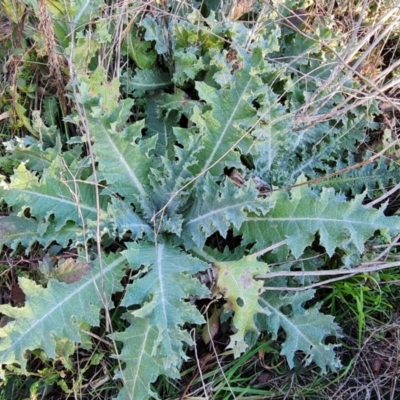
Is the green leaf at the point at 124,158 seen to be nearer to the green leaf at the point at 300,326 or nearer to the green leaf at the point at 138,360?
the green leaf at the point at 138,360

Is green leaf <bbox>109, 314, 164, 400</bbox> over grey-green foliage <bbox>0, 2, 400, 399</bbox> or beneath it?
beneath

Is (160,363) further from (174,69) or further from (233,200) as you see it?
(174,69)

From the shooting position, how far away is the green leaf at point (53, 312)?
1817mm

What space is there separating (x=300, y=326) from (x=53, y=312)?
36.3 inches

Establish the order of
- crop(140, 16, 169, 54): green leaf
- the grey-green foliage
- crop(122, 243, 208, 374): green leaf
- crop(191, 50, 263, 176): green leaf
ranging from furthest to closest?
crop(140, 16, 169, 54): green leaf → crop(191, 50, 263, 176): green leaf → the grey-green foliage → crop(122, 243, 208, 374): green leaf

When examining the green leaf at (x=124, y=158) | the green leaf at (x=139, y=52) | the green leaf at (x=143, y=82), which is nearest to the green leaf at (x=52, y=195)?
the green leaf at (x=124, y=158)

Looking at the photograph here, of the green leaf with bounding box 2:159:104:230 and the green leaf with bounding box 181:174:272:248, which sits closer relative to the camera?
the green leaf with bounding box 181:174:272:248

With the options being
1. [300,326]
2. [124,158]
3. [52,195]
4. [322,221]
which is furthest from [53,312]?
Answer: [322,221]

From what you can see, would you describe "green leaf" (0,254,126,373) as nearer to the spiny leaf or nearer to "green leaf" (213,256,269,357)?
the spiny leaf

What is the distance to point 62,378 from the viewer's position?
2045 mm

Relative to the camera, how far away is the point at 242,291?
189 cm

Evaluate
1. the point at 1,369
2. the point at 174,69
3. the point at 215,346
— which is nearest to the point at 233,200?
the point at 215,346

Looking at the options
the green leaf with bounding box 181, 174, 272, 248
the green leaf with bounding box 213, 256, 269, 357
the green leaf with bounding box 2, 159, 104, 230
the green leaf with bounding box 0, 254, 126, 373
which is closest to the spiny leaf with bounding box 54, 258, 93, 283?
the green leaf with bounding box 0, 254, 126, 373

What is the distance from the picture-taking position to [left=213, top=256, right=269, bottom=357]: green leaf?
1.89m
